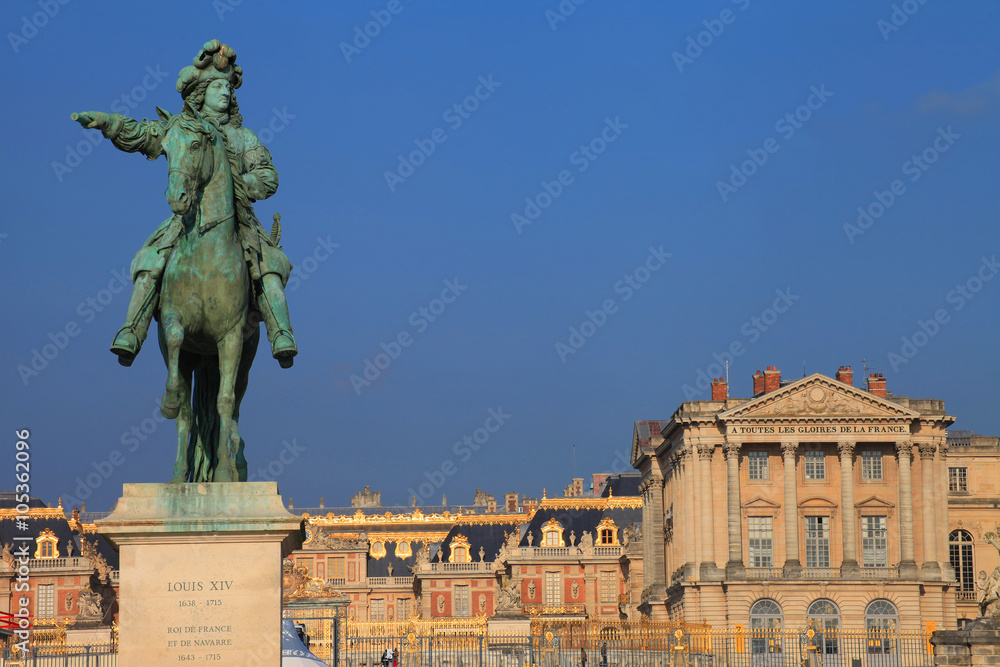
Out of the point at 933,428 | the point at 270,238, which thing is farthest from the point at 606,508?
the point at 270,238

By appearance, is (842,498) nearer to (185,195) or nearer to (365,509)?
(365,509)

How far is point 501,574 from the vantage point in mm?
98688

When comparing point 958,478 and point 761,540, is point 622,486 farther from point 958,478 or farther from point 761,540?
point 761,540

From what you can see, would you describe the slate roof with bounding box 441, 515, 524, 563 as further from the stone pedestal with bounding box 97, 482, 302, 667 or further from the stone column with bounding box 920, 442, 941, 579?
the stone pedestal with bounding box 97, 482, 302, 667

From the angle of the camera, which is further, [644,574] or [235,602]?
[644,574]

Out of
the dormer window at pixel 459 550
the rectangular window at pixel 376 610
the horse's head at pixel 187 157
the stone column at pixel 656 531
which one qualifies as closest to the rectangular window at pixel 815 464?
the stone column at pixel 656 531

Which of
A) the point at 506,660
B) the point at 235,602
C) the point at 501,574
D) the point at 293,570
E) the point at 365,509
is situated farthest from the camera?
the point at 365,509

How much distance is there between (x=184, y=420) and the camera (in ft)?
34.9

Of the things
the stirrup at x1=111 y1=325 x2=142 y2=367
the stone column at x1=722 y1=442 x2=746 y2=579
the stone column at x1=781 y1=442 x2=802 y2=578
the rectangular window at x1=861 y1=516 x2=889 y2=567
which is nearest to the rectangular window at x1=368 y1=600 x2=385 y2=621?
the stone column at x1=722 y1=442 x2=746 y2=579

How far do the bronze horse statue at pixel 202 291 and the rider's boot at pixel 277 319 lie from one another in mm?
131

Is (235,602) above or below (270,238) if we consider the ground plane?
below

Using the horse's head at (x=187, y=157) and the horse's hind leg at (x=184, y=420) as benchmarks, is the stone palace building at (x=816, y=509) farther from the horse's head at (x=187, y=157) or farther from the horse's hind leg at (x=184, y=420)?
the horse's head at (x=187, y=157)

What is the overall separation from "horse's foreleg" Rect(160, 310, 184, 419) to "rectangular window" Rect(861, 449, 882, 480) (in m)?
67.2

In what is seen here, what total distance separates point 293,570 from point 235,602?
78597 millimetres
